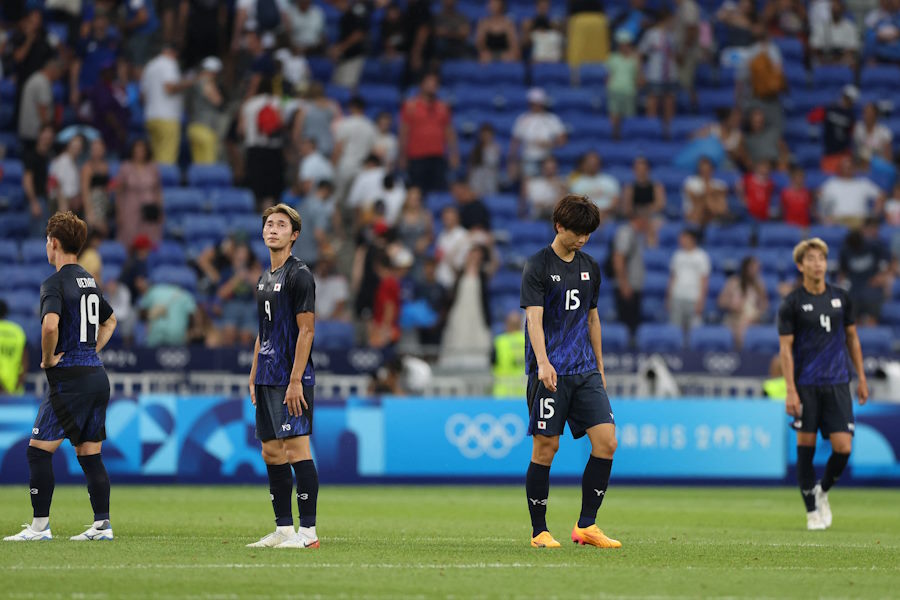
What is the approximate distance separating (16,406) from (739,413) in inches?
352

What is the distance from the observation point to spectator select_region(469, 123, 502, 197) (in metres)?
26.9

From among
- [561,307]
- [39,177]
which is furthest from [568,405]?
[39,177]

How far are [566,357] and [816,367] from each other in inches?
149

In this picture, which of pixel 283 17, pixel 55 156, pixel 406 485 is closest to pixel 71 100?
pixel 55 156

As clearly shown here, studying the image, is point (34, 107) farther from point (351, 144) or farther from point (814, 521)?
point (814, 521)

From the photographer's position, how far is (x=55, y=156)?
2483 centimetres

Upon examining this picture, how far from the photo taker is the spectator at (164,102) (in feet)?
84.2

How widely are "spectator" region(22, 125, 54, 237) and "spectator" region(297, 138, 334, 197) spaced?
3807mm

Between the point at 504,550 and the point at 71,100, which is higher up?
the point at 71,100

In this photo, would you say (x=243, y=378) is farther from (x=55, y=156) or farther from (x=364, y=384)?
(x=55, y=156)

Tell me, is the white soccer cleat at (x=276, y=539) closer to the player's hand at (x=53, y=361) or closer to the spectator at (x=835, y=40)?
the player's hand at (x=53, y=361)

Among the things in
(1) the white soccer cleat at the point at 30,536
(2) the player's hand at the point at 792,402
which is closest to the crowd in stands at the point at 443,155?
(2) the player's hand at the point at 792,402

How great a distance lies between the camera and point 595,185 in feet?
86.8

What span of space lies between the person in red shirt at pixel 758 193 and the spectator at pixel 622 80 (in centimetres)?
249
